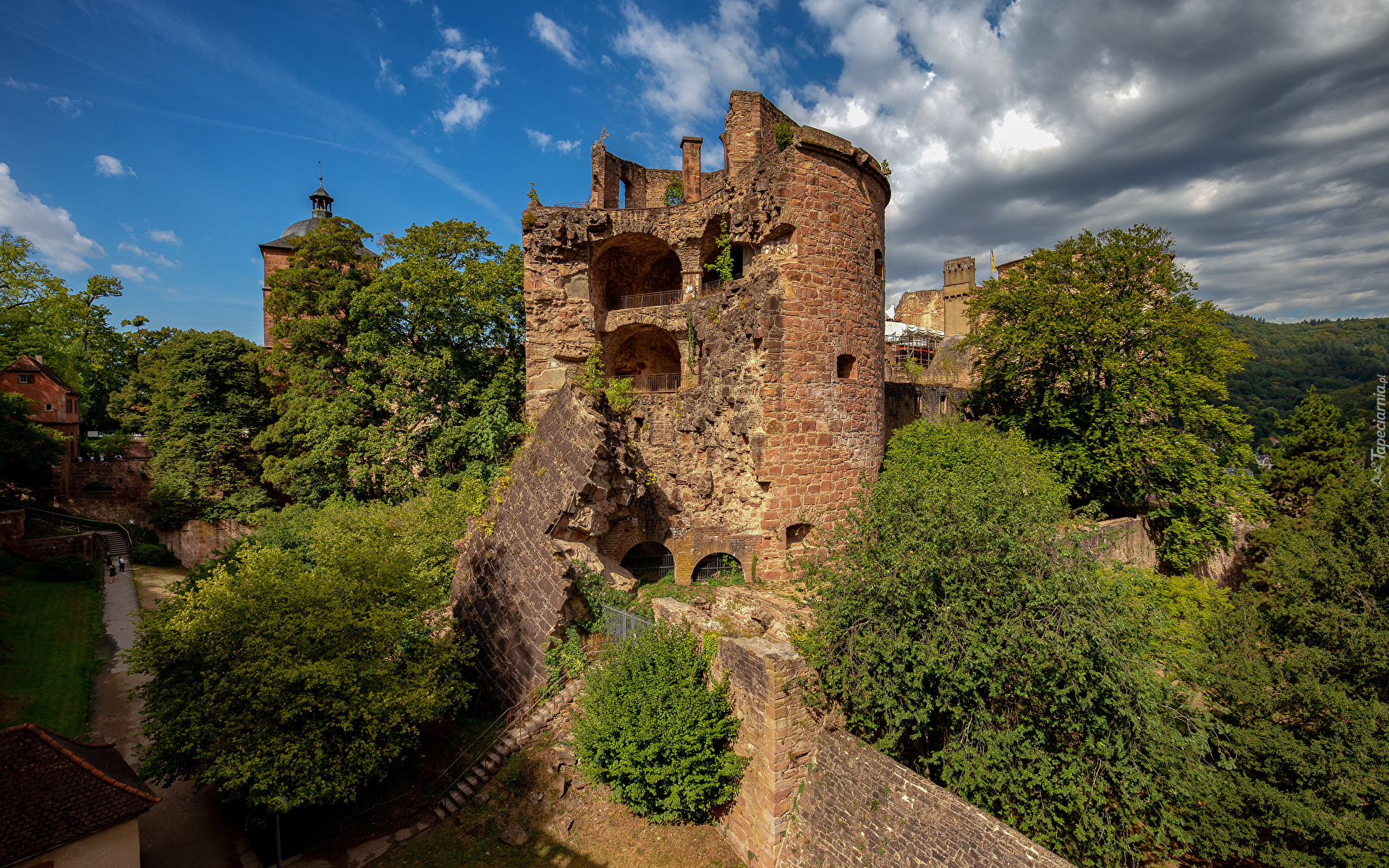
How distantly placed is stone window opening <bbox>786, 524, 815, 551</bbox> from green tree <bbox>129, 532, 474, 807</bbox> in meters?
7.92

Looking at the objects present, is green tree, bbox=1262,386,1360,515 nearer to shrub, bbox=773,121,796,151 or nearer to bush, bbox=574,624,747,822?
shrub, bbox=773,121,796,151

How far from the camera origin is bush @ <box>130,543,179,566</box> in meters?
24.6

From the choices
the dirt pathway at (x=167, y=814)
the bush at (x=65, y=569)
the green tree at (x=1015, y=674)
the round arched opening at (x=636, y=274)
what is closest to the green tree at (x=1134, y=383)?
the green tree at (x=1015, y=674)

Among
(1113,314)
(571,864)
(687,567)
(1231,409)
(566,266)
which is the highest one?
(566,266)

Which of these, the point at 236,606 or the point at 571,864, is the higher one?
the point at 236,606

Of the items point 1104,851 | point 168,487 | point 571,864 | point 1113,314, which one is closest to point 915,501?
point 1104,851

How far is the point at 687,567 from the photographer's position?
51.7 feet

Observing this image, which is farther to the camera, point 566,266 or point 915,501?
point 566,266

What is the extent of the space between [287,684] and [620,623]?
5495 millimetres

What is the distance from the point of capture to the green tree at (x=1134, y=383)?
17.0m

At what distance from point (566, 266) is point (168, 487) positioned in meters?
19.2

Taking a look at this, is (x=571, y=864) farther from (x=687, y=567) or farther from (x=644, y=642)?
(x=687, y=567)

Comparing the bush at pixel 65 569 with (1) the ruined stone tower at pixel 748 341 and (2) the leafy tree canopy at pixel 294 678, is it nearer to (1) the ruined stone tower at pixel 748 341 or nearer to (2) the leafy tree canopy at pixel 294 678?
(2) the leafy tree canopy at pixel 294 678

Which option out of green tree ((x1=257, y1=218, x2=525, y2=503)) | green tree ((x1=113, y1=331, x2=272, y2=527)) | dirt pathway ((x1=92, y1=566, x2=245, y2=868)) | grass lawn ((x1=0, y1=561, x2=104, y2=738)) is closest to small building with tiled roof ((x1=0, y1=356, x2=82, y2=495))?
green tree ((x1=113, y1=331, x2=272, y2=527))
